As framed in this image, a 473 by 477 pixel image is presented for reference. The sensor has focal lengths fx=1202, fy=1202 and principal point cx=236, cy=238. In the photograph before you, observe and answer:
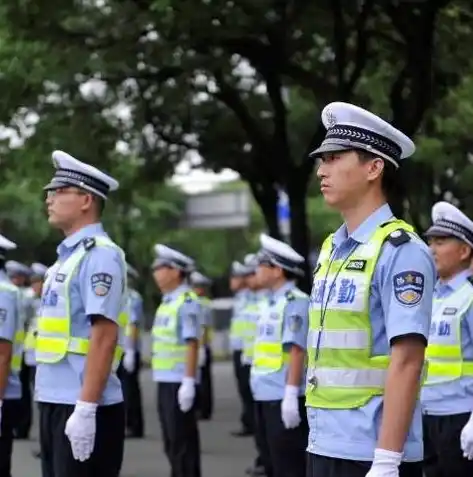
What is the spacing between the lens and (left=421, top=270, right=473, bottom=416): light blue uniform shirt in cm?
630

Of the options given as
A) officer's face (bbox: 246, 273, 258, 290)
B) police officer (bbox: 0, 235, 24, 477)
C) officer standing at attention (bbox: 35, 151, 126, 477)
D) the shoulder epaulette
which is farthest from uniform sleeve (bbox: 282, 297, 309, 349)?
officer's face (bbox: 246, 273, 258, 290)

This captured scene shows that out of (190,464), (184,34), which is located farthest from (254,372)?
(184,34)

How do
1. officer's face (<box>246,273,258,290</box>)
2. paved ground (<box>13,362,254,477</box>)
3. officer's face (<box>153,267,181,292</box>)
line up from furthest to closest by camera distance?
officer's face (<box>246,273,258,290</box>), paved ground (<box>13,362,254,477</box>), officer's face (<box>153,267,181,292</box>)

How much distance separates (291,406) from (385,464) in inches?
166

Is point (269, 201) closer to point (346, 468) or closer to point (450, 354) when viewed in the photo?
point (450, 354)

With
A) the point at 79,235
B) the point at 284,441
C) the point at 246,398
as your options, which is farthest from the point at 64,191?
the point at 246,398

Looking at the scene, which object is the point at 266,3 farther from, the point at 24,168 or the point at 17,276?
the point at 17,276

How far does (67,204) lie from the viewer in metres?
5.80

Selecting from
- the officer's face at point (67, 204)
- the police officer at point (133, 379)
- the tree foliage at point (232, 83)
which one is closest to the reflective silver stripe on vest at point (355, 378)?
the officer's face at point (67, 204)

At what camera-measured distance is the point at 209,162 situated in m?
14.9

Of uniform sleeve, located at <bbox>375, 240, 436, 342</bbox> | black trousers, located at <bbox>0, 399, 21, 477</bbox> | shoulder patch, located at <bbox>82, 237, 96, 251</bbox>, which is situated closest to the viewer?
uniform sleeve, located at <bbox>375, 240, 436, 342</bbox>

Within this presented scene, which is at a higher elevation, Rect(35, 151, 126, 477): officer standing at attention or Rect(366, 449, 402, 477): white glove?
Rect(35, 151, 126, 477): officer standing at attention

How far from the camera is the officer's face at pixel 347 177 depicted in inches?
163

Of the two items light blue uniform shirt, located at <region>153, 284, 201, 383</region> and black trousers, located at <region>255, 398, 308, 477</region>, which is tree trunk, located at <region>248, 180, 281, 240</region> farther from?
black trousers, located at <region>255, 398, 308, 477</region>
